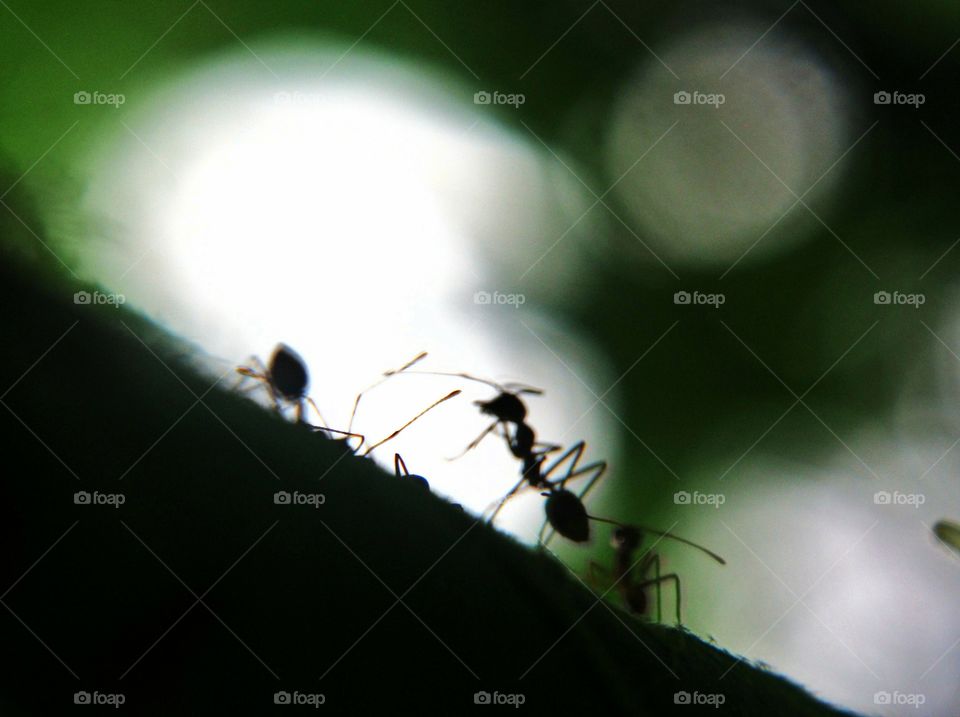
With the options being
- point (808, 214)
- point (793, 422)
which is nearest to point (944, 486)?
point (793, 422)

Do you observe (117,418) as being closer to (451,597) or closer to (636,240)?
(451,597)

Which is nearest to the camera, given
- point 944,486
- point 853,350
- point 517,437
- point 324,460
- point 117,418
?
point 117,418

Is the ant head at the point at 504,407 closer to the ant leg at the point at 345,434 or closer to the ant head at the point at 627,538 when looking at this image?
the ant head at the point at 627,538

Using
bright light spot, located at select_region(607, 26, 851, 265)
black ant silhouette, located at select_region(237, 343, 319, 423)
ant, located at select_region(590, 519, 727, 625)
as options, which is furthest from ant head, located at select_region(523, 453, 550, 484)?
bright light spot, located at select_region(607, 26, 851, 265)

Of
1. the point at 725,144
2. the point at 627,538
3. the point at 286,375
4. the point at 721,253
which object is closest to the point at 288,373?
the point at 286,375

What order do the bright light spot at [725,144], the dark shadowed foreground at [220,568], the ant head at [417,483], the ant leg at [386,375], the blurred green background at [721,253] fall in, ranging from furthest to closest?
the bright light spot at [725,144] → the blurred green background at [721,253] → the ant leg at [386,375] → the ant head at [417,483] → the dark shadowed foreground at [220,568]

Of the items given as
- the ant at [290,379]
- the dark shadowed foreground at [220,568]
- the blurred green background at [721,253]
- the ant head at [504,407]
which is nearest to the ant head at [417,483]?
the dark shadowed foreground at [220,568]

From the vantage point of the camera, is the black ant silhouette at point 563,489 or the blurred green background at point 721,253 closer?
the black ant silhouette at point 563,489
